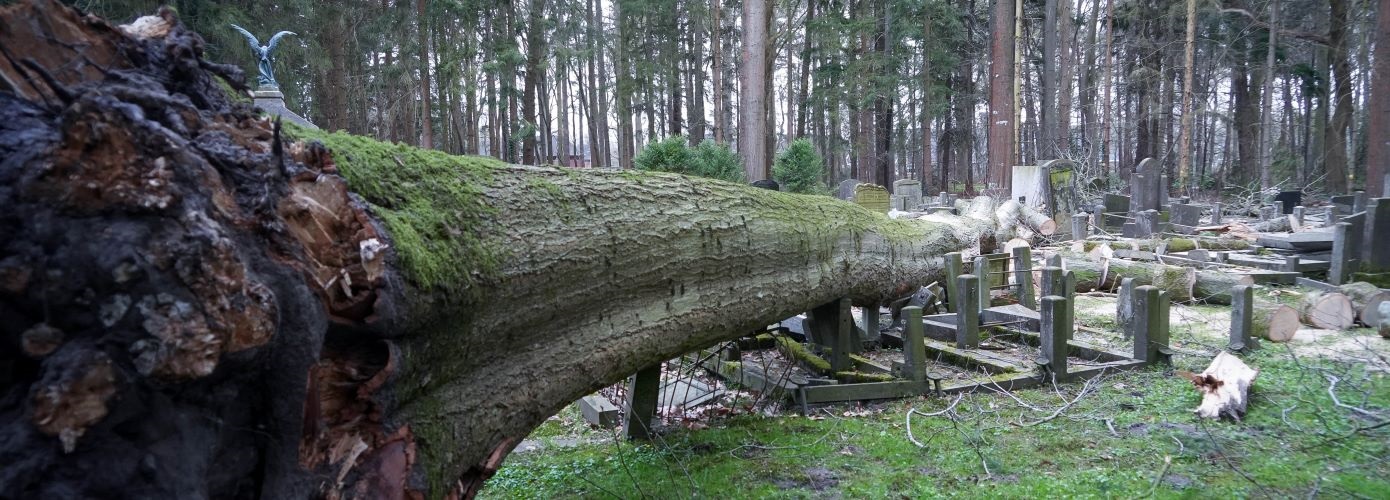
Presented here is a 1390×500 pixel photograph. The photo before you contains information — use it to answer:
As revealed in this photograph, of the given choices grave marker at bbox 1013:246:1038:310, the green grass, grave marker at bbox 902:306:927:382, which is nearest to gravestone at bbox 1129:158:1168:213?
grave marker at bbox 1013:246:1038:310

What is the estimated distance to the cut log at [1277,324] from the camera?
733 centimetres

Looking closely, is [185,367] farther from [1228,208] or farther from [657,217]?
[1228,208]

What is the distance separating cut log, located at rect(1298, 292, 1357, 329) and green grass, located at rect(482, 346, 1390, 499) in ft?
8.42

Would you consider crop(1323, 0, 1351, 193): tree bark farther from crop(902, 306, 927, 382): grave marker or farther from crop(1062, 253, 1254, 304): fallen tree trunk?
crop(902, 306, 927, 382): grave marker

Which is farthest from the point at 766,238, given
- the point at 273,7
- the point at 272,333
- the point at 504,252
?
the point at 273,7

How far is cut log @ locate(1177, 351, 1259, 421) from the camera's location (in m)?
5.12

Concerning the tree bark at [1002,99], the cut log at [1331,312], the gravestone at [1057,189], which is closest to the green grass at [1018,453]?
the cut log at [1331,312]

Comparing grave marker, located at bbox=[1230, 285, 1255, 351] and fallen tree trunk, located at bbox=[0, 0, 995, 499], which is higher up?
fallen tree trunk, located at bbox=[0, 0, 995, 499]

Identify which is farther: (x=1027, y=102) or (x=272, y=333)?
(x=1027, y=102)

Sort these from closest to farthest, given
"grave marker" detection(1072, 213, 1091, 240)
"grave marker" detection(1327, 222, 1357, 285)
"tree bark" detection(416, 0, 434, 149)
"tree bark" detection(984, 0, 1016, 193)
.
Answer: "grave marker" detection(1327, 222, 1357, 285) → "grave marker" detection(1072, 213, 1091, 240) → "tree bark" detection(416, 0, 434, 149) → "tree bark" detection(984, 0, 1016, 193)

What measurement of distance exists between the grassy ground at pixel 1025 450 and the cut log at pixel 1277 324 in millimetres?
1361

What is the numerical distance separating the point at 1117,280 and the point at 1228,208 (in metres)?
13.1

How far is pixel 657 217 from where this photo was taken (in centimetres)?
390

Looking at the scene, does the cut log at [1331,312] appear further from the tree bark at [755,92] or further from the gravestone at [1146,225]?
the tree bark at [755,92]
